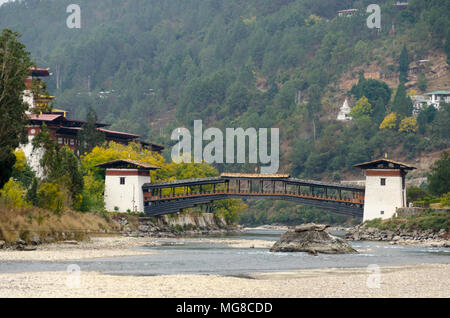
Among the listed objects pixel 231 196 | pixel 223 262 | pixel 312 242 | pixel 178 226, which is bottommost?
pixel 223 262

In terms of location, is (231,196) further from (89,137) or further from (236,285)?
(236,285)

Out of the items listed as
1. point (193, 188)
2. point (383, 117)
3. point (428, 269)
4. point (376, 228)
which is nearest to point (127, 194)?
point (193, 188)

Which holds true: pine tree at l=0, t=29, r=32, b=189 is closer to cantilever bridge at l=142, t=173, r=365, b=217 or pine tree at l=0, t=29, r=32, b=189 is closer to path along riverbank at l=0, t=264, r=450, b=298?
path along riverbank at l=0, t=264, r=450, b=298

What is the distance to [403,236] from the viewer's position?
269 ft

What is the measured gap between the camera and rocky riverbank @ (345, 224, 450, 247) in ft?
247

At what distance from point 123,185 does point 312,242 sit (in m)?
42.4

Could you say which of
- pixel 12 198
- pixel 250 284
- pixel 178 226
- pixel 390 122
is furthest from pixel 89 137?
pixel 390 122

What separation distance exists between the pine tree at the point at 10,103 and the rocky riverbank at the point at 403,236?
118 feet

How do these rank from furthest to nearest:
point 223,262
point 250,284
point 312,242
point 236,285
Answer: point 312,242
point 223,262
point 250,284
point 236,285

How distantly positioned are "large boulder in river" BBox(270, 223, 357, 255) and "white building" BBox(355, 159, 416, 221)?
33869 millimetres

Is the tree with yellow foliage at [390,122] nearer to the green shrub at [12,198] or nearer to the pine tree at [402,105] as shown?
the pine tree at [402,105]

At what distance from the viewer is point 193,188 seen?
108 metres
